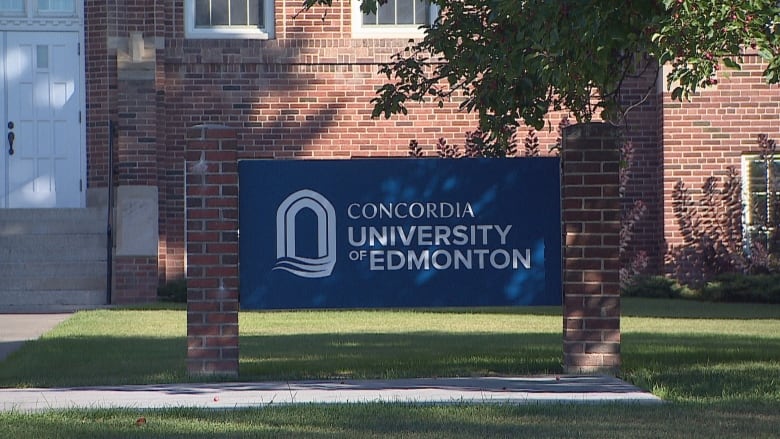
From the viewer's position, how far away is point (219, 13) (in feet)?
66.8

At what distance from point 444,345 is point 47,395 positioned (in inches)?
188

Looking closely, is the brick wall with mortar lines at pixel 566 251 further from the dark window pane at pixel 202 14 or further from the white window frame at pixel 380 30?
the dark window pane at pixel 202 14

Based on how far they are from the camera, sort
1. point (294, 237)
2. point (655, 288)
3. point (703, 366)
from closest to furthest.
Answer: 1. point (294, 237)
2. point (703, 366)
3. point (655, 288)

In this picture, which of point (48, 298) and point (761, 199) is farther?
point (761, 199)

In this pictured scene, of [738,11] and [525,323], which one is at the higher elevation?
[738,11]

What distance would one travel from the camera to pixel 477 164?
10.4 metres

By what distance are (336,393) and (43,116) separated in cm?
1248

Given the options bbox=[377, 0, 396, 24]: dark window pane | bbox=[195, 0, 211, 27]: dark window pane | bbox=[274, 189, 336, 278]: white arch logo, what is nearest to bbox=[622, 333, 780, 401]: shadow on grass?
bbox=[274, 189, 336, 278]: white arch logo

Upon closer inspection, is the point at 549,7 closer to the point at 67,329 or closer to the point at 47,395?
the point at 47,395

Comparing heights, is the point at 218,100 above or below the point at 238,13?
below

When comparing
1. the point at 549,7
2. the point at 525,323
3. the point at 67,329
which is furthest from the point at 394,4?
the point at 549,7

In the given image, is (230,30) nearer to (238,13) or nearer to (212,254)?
(238,13)

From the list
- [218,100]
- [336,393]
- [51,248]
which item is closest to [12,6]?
[218,100]

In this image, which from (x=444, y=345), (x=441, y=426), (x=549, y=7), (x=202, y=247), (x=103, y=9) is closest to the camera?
(x=441, y=426)
